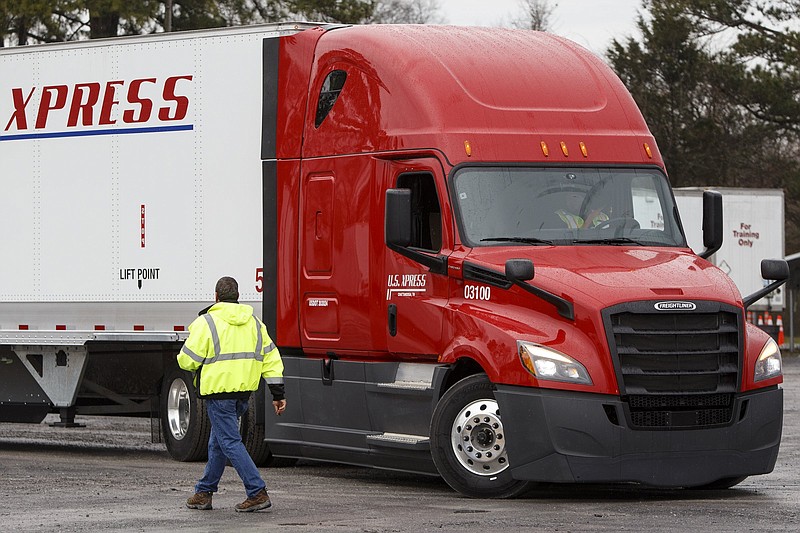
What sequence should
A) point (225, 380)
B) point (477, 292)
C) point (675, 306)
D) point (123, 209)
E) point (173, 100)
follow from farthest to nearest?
1. point (123, 209)
2. point (173, 100)
3. point (477, 292)
4. point (675, 306)
5. point (225, 380)

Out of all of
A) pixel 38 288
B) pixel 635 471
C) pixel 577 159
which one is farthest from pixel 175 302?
pixel 635 471

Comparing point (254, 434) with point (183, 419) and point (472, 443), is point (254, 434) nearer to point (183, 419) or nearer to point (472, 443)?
point (183, 419)

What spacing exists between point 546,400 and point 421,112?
274 centimetres

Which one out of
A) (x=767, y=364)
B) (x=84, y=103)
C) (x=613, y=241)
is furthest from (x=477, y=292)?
(x=84, y=103)

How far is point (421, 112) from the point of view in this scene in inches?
518

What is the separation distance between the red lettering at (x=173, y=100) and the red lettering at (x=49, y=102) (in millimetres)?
1189

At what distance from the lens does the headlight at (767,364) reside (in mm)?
12391

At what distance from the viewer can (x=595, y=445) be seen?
459 inches

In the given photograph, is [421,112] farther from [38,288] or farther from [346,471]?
[38,288]

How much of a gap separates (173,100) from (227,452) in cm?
483

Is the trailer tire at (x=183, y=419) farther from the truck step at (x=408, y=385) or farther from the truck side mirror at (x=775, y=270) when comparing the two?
the truck side mirror at (x=775, y=270)

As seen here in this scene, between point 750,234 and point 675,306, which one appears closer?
point 675,306

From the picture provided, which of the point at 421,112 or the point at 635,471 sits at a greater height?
the point at 421,112

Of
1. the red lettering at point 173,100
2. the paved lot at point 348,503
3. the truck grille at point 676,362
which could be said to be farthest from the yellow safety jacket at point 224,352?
the red lettering at point 173,100
